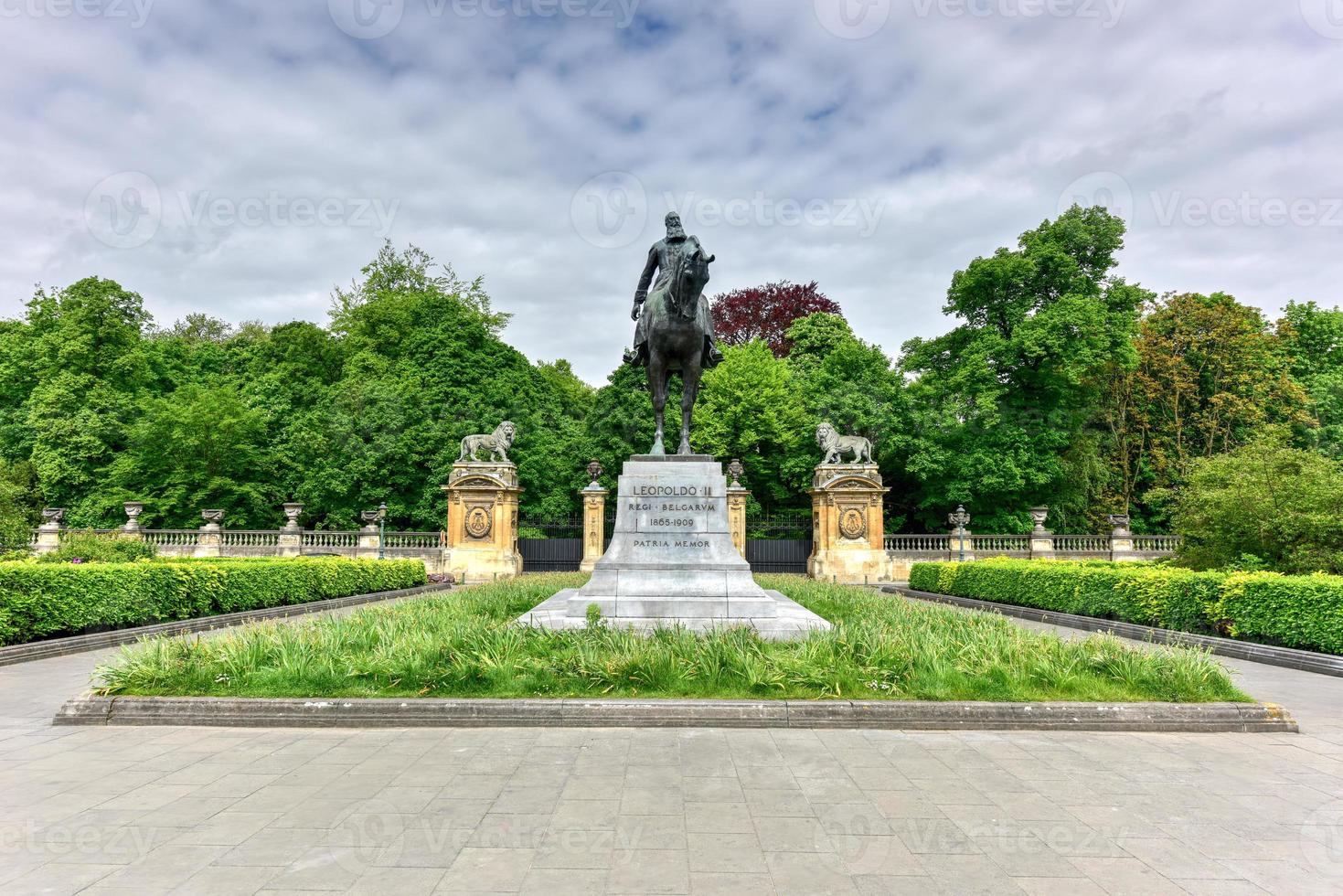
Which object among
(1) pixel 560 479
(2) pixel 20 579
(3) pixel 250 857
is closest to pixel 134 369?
(1) pixel 560 479

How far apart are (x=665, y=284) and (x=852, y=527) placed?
20739 mm

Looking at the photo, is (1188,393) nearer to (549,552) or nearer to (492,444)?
(549,552)

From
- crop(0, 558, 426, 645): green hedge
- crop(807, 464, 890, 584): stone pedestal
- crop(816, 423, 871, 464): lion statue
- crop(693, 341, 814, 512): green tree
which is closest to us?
crop(0, 558, 426, 645): green hedge

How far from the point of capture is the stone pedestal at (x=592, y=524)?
30359mm

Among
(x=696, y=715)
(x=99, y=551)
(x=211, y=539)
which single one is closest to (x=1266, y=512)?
(x=696, y=715)

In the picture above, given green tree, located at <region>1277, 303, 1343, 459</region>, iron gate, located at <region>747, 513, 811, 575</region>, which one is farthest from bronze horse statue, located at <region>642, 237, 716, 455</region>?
green tree, located at <region>1277, 303, 1343, 459</region>

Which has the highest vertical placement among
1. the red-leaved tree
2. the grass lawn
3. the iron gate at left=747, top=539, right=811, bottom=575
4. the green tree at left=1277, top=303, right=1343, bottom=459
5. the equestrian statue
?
the red-leaved tree

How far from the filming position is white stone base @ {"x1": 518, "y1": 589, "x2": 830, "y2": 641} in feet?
30.7

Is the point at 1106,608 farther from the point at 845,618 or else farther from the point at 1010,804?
the point at 1010,804

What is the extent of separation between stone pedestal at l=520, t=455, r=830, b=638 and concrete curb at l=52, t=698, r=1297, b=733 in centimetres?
279

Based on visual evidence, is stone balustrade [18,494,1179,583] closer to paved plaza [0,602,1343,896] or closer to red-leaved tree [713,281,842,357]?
red-leaved tree [713,281,842,357]

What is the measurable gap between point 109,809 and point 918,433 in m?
32.0

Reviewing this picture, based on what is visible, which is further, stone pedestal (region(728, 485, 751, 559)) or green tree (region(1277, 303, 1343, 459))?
green tree (region(1277, 303, 1343, 459))

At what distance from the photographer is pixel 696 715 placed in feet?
21.0
